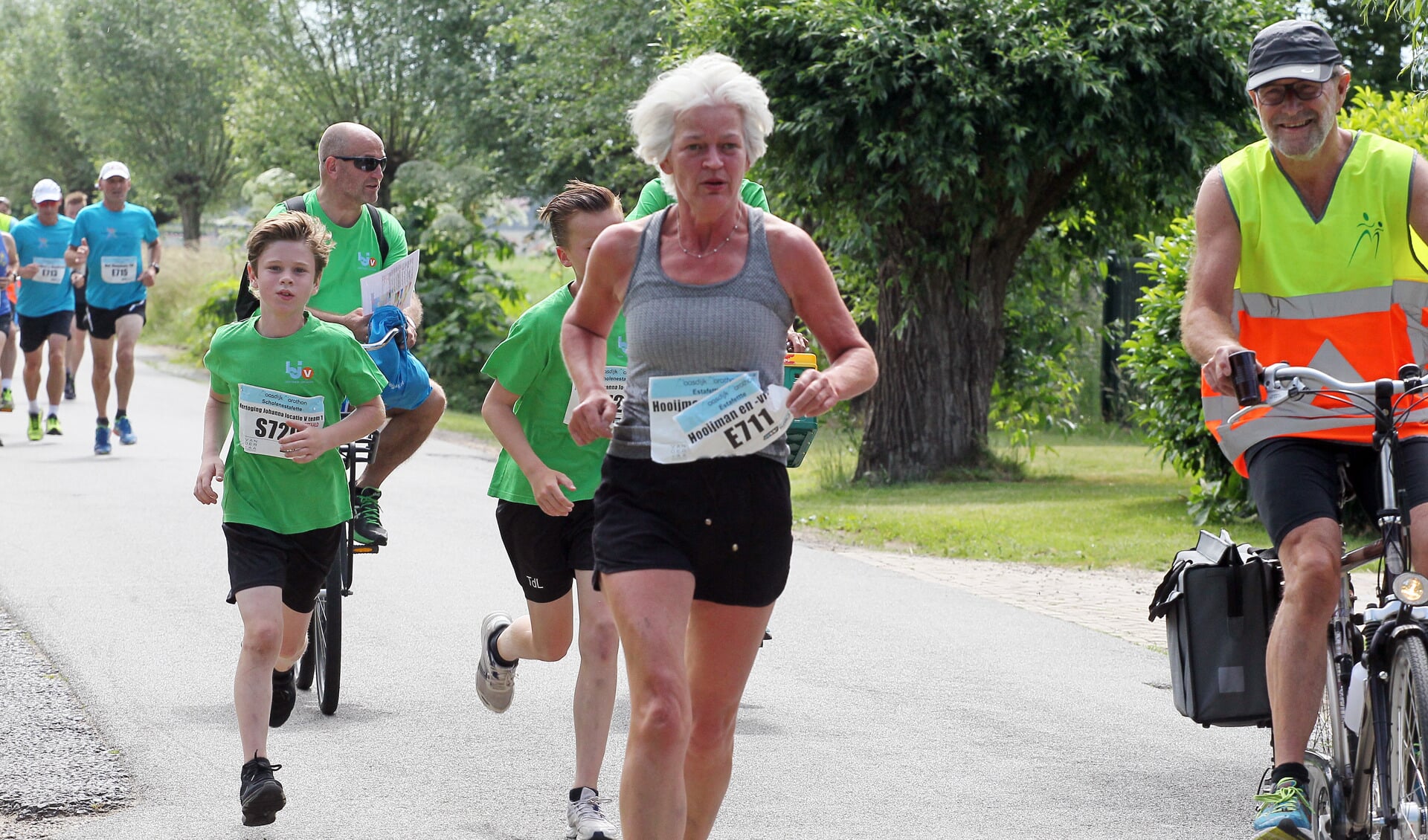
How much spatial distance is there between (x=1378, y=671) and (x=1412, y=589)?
0.23 metres

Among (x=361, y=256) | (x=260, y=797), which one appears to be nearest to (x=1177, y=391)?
(x=361, y=256)

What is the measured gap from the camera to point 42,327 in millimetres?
15898

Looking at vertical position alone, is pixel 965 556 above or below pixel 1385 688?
below

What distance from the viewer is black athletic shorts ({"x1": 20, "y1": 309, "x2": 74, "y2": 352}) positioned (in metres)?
15.8

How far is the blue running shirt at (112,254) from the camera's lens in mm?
14594

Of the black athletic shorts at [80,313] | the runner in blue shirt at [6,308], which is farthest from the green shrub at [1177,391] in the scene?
the black athletic shorts at [80,313]

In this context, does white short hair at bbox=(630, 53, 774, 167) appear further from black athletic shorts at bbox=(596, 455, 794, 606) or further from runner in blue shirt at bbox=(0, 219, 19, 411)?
runner in blue shirt at bbox=(0, 219, 19, 411)

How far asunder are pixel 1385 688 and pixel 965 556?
6717mm

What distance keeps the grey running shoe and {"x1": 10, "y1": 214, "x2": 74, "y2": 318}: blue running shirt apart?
1131 cm

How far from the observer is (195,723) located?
6090mm

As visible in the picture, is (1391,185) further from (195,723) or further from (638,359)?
(195,723)

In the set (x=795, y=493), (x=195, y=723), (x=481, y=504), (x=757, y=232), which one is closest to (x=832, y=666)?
(x=195, y=723)

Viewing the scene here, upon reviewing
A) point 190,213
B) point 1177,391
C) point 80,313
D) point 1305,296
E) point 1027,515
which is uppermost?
point 190,213

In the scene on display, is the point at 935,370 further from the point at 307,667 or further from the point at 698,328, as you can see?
the point at 698,328
